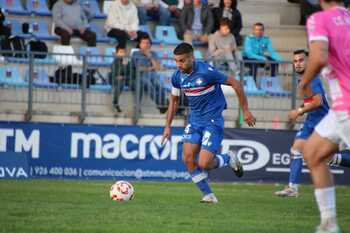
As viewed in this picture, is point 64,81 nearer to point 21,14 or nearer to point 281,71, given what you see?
point 21,14

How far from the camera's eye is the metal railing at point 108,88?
2112 cm

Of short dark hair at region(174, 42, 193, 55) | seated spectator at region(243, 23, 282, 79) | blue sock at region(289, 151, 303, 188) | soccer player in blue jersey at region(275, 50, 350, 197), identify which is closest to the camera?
short dark hair at region(174, 42, 193, 55)

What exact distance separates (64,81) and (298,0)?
359 inches

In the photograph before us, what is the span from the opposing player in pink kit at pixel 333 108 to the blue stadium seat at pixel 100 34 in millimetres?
14628

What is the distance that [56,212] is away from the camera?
12766 millimetres

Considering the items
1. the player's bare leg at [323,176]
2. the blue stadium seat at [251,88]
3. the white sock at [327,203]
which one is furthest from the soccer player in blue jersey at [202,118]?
the blue stadium seat at [251,88]

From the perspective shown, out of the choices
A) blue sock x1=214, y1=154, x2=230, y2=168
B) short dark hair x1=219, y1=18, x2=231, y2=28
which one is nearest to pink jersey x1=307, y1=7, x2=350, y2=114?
blue sock x1=214, y1=154, x2=230, y2=168

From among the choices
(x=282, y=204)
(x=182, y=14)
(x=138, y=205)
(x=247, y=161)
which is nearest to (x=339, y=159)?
(x=282, y=204)

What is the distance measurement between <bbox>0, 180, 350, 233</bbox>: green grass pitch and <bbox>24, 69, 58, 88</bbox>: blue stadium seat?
2977 mm

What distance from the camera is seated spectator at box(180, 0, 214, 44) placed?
24500 mm

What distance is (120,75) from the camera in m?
21.8

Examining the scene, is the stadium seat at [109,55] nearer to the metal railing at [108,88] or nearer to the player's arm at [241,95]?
the metal railing at [108,88]

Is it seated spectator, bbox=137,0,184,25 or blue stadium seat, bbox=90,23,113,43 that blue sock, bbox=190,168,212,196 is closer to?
blue stadium seat, bbox=90,23,113,43

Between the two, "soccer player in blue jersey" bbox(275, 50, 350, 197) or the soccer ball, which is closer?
the soccer ball
